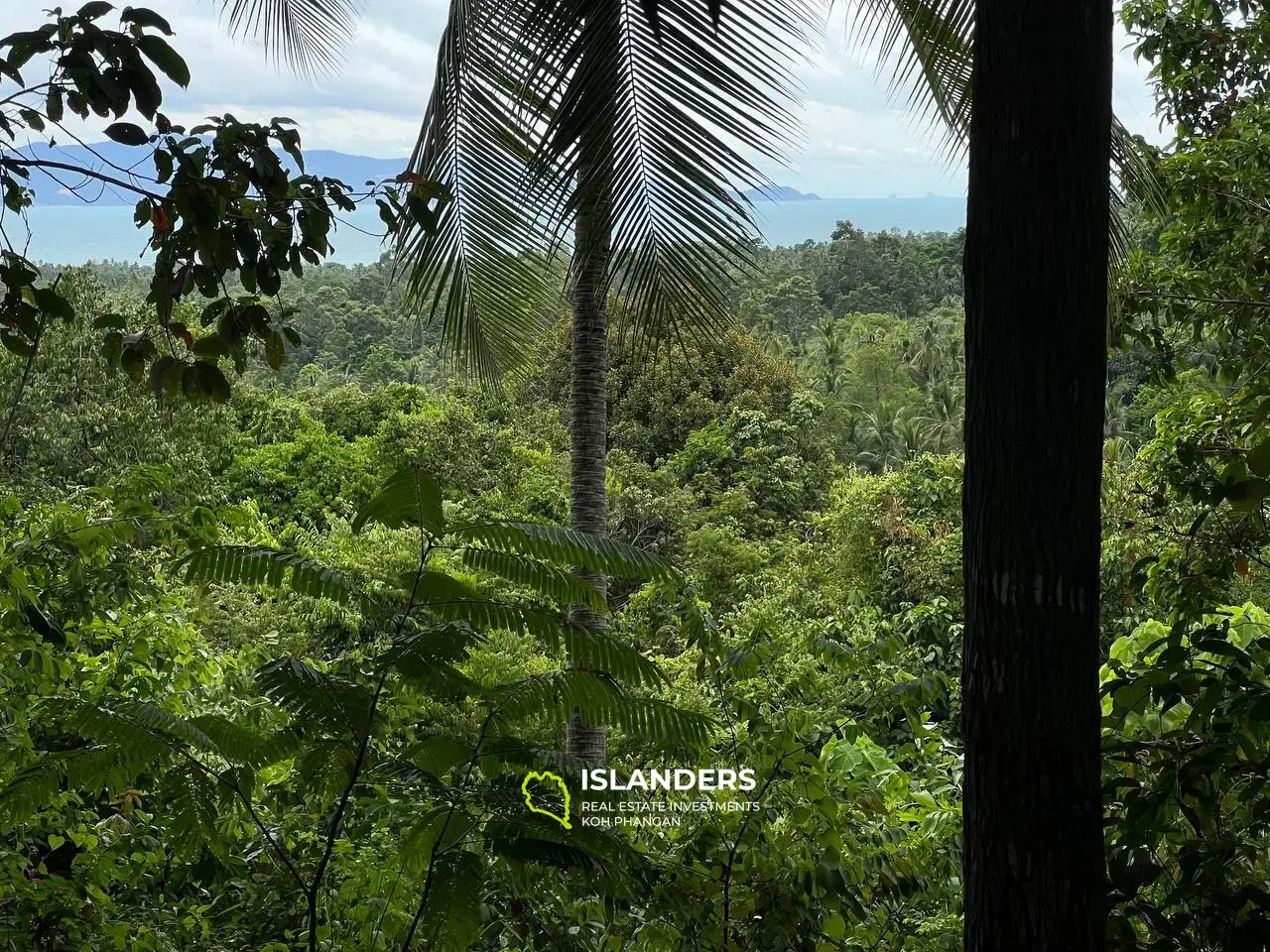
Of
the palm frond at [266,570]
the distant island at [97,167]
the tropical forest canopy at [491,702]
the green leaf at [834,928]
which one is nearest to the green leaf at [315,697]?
the tropical forest canopy at [491,702]

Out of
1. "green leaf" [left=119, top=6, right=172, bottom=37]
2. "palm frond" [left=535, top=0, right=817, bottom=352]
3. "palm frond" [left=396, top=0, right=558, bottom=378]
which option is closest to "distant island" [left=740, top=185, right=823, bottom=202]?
"palm frond" [left=535, top=0, right=817, bottom=352]

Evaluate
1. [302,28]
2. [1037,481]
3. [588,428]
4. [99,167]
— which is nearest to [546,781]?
[1037,481]

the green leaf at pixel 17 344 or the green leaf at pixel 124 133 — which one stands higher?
the green leaf at pixel 124 133

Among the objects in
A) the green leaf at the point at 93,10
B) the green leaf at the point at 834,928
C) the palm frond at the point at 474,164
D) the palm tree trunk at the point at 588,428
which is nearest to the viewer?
the green leaf at the point at 93,10

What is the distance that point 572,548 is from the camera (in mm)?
2150

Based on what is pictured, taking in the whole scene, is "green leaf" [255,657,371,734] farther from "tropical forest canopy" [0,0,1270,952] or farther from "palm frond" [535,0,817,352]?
"palm frond" [535,0,817,352]

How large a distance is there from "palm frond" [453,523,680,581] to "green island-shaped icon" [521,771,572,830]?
0.43 metres

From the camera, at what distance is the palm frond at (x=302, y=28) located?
5449mm

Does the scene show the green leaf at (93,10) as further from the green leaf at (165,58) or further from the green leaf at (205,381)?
the green leaf at (205,381)

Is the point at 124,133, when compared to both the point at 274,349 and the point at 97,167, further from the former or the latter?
the point at 274,349

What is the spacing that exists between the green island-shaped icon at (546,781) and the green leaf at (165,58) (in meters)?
1.38

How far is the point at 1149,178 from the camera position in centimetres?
478

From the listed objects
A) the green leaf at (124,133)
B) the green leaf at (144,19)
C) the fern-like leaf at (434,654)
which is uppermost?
the green leaf at (144,19)

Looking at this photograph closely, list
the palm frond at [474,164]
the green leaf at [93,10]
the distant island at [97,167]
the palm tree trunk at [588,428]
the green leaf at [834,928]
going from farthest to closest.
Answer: the palm tree trunk at [588,428], the palm frond at [474,164], the green leaf at [834,928], the distant island at [97,167], the green leaf at [93,10]
